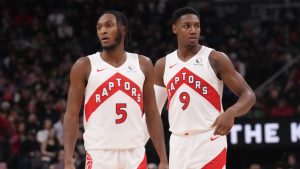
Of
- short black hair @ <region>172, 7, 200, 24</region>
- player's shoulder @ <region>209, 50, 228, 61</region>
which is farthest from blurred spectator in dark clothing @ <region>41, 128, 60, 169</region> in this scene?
player's shoulder @ <region>209, 50, 228, 61</region>

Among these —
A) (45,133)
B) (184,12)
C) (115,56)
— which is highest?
(184,12)

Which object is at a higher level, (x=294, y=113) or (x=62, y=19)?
(x=62, y=19)

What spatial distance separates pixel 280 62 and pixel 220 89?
11301 mm

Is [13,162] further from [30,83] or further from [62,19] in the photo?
[62,19]

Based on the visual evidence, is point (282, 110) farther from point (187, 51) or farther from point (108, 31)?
point (108, 31)

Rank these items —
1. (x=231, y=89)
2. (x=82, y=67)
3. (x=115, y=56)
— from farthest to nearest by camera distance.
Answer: (x=231, y=89), (x=115, y=56), (x=82, y=67)

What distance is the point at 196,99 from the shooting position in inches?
278

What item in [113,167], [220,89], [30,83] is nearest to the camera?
[113,167]

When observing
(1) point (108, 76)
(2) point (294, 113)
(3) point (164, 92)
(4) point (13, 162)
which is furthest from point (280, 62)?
(1) point (108, 76)

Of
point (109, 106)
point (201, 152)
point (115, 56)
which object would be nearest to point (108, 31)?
point (115, 56)

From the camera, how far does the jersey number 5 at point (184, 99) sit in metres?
7.09

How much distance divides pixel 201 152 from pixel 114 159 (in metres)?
1.08

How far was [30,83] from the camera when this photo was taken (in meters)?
17.8

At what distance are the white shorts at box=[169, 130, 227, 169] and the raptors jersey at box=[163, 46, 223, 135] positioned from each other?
2.9 inches
